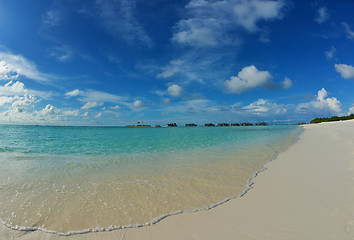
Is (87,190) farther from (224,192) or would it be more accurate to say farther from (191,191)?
(224,192)

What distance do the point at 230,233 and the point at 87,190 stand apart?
5.15m

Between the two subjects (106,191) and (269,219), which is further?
(106,191)

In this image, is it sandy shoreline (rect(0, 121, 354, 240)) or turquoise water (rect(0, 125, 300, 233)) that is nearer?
sandy shoreline (rect(0, 121, 354, 240))

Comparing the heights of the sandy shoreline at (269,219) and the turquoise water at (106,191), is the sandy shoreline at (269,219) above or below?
above

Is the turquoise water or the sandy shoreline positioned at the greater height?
the sandy shoreline

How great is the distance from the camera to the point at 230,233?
139 inches

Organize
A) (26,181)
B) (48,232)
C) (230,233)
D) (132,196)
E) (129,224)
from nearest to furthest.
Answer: (230,233), (48,232), (129,224), (132,196), (26,181)

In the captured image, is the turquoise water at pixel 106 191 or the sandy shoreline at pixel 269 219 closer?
the sandy shoreline at pixel 269 219

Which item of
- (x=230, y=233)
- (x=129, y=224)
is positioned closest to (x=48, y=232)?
(x=129, y=224)

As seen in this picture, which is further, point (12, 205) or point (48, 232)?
point (12, 205)

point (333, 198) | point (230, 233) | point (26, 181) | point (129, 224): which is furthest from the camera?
point (26, 181)

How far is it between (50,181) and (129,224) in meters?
5.17

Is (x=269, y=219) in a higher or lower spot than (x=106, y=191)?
higher

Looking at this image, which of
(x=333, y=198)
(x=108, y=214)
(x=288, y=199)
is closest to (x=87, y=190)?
(x=108, y=214)
